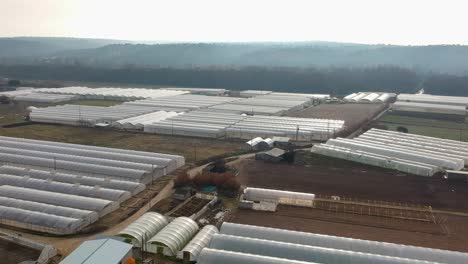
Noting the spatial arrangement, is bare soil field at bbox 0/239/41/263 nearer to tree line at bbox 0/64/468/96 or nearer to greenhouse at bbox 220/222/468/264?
greenhouse at bbox 220/222/468/264

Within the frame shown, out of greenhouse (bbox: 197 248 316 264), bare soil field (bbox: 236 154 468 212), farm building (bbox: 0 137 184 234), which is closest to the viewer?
greenhouse (bbox: 197 248 316 264)

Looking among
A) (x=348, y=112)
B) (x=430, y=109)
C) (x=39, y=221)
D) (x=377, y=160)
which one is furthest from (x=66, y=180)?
(x=430, y=109)

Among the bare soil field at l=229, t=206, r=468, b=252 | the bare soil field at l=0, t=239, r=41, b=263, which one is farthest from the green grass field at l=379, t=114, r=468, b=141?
the bare soil field at l=0, t=239, r=41, b=263

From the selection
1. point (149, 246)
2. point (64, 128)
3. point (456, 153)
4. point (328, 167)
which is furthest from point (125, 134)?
point (456, 153)

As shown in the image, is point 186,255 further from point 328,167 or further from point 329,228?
point 328,167

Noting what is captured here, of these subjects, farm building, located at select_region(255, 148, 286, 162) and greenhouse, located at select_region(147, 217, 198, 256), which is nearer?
greenhouse, located at select_region(147, 217, 198, 256)

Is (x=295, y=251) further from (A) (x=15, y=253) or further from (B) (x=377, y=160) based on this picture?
(B) (x=377, y=160)
